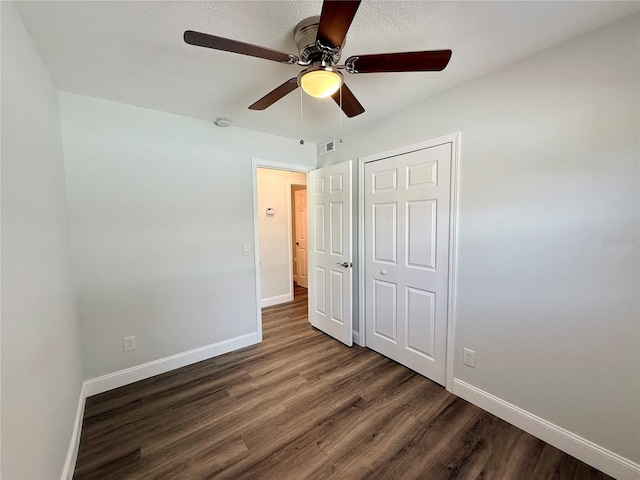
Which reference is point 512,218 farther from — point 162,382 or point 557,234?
point 162,382

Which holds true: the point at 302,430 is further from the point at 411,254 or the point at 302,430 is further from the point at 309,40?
→ the point at 309,40

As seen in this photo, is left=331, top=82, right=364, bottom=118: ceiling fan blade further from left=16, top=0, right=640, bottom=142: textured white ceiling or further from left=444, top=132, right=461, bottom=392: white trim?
left=444, top=132, right=461, bottom=392: white trim

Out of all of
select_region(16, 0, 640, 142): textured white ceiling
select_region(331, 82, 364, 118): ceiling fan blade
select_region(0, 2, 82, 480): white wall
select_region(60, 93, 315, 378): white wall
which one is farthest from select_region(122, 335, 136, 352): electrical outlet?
select_region(331, 82, 364, 118): ceiling fan blade

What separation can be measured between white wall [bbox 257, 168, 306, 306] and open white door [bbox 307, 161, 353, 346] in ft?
3.70

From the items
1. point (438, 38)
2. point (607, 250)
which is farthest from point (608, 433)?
point (438, 38)

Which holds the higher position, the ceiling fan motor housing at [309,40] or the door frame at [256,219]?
the ceiling fan motor housing at [309,40]

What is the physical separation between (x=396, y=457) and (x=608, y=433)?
116 cm

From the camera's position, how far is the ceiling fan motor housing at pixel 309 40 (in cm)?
123

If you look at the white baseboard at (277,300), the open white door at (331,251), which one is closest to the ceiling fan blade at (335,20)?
the open white door at (331,251)

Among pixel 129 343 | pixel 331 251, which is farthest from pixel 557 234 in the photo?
pixel 129 343

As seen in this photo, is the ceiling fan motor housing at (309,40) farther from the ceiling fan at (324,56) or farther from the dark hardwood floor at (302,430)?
the dark hardwood floor at (302,430)

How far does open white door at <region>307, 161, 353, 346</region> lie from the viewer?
2.73 metres

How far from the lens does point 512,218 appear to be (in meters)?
1.68

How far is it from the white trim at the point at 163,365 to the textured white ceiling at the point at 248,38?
2.28 meters
